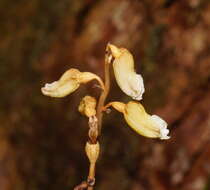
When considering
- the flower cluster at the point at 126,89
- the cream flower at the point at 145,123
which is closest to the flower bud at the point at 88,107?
the flower cluster at the point at 126,89

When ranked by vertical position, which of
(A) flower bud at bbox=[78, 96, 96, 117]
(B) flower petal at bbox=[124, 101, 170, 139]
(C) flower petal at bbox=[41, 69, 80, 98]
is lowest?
(B) flower petal at bbox=[124, 101, 170, 139]

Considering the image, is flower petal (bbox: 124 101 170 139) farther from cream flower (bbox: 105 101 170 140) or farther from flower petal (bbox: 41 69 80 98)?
flower petal (bbox: 41 69 80 98)

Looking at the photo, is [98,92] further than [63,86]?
Yes

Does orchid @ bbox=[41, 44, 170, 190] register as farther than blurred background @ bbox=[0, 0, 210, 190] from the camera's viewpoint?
No

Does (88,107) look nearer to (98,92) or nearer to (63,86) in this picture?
(63,86)

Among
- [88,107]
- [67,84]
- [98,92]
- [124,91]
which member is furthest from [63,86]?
[98,92]

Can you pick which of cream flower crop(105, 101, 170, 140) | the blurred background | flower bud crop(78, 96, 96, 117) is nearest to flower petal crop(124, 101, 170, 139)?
cream flower crop(105, 101, 170, 140)

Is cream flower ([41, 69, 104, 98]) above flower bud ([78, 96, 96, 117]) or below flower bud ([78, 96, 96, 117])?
above

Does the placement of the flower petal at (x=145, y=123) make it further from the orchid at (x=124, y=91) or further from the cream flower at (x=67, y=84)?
the cream flower at (x=67, y=84)
